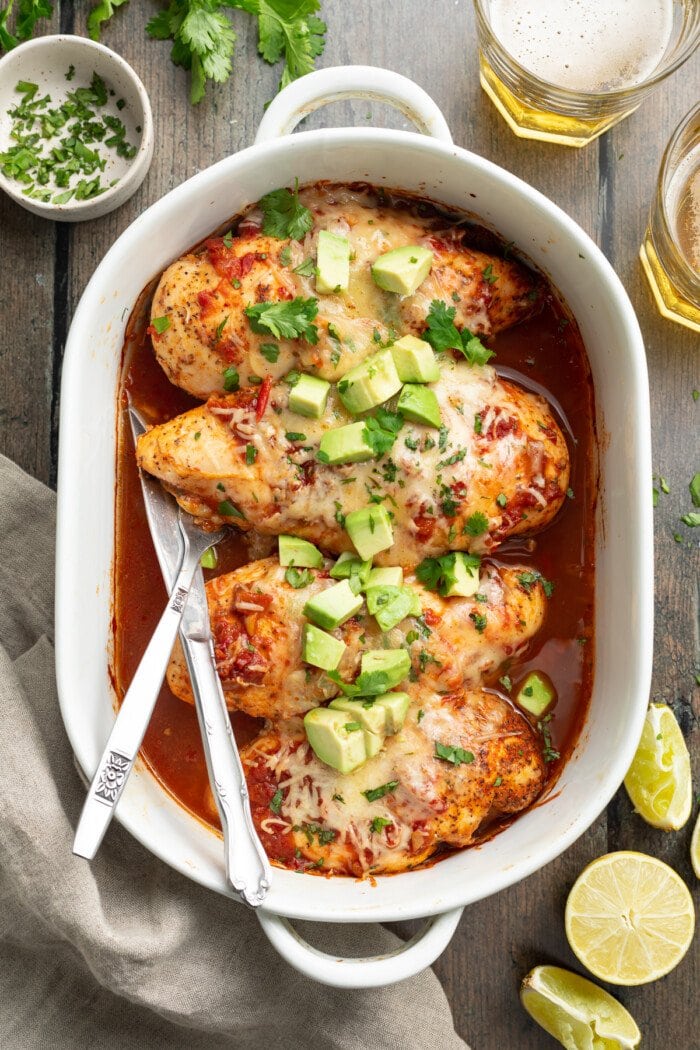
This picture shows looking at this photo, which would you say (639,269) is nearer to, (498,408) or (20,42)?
(498,408)

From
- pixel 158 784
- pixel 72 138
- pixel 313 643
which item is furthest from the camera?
pixel 72 138

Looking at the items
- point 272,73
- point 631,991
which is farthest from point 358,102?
point 631,991

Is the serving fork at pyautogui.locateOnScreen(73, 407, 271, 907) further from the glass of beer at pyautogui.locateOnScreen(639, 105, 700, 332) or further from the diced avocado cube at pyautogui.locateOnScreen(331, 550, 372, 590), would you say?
the glass of beer at pyautogui.locateOnScreen(639, 105, 700, 332)

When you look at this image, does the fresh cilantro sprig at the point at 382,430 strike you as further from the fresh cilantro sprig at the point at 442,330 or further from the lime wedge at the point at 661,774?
the lime wedge at the point at 661,774

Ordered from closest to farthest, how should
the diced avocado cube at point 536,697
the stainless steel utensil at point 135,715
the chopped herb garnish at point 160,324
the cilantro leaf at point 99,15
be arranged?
the stainless steel utensil at point 135,715 → the chopped herb garnish at point 160,324 → the diced avocado cube at point 536,697 → the cilantro leaf at point 99,15

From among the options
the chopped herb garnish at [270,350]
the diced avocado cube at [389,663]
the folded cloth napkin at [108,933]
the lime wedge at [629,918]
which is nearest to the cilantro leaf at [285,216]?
the chopped herb garnish at [270,350]
